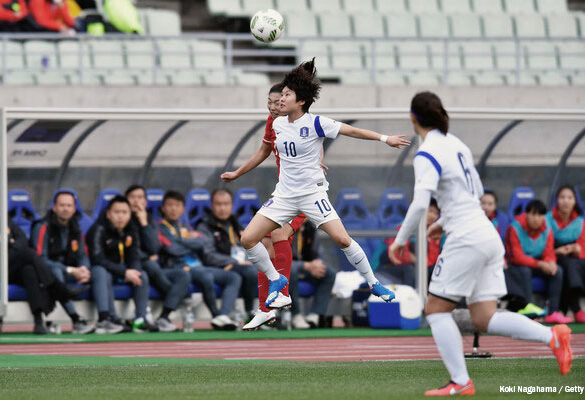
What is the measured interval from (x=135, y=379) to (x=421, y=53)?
1563cm

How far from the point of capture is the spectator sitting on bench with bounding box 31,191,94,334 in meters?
14.0

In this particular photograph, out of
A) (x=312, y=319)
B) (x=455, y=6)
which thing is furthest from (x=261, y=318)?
(x=455, y=6)

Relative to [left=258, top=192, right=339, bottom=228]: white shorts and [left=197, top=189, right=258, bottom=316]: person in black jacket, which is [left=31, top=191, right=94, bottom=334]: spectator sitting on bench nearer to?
[left=197, top=189, right=258, bottom=316]: person in black jacket

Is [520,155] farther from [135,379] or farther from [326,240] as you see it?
[135,379]

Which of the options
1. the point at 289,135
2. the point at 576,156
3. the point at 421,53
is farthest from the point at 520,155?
the point at 421,53

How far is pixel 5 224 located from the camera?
13.6m

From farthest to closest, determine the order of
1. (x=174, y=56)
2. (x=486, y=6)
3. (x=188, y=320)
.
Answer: (x=486, y=6), (x=174, y=56), (x=188, y=320)

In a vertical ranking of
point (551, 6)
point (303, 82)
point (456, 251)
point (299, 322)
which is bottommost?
point (299, 322)

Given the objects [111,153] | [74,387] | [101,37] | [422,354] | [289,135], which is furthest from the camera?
[101,37]

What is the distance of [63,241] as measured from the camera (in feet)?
46.0

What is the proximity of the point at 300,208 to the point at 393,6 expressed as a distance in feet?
59.8

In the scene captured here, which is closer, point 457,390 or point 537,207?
point 457,390

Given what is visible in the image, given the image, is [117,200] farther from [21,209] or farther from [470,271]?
[470,271]

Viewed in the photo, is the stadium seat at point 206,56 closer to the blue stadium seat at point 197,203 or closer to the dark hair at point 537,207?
the blue stadium seat at point 197,203
